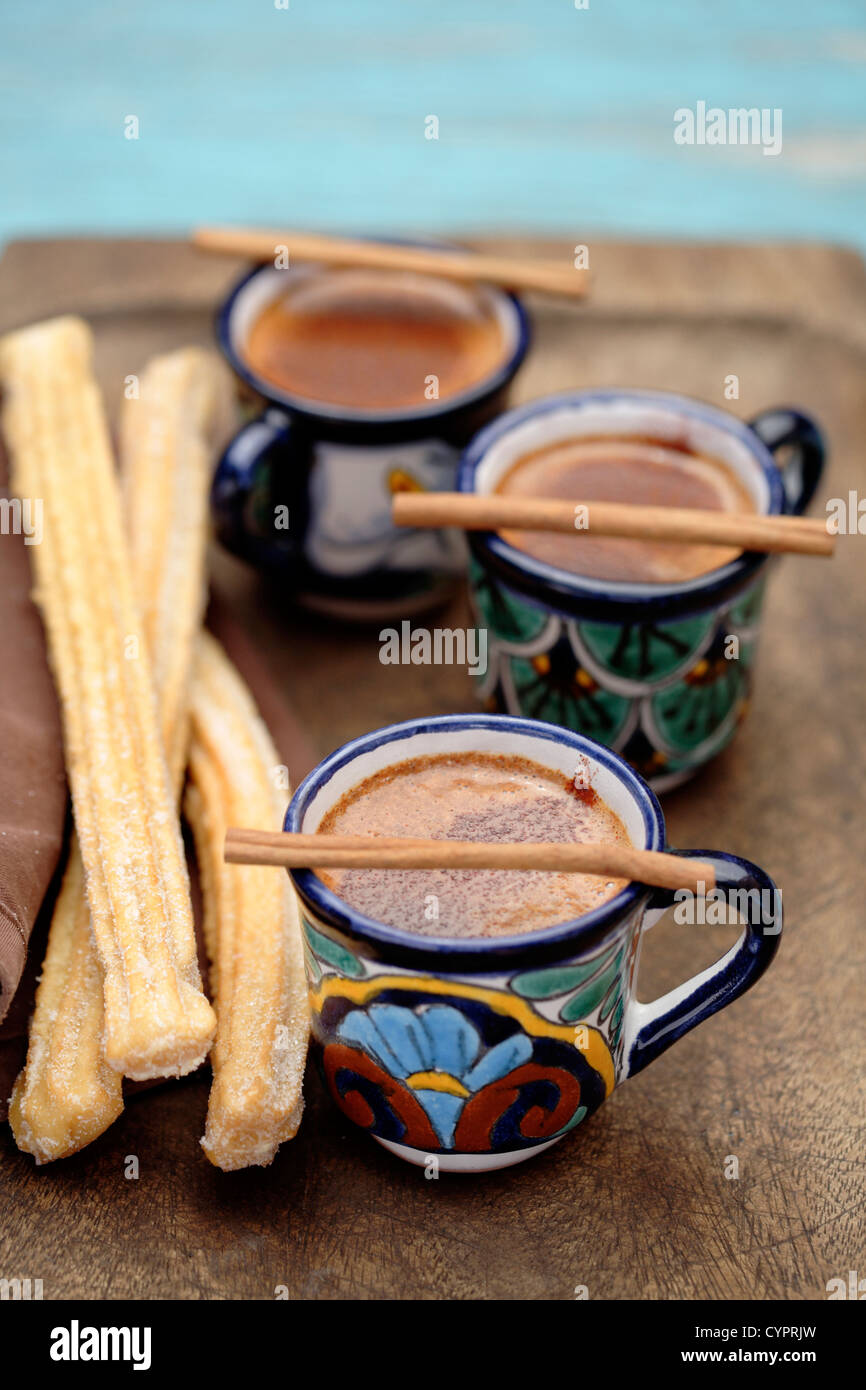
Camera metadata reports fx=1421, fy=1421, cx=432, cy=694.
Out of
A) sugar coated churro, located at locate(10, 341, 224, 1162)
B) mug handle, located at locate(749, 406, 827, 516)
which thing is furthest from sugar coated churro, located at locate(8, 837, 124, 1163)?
mug handle, located at locate(749, 406, 827, 516)

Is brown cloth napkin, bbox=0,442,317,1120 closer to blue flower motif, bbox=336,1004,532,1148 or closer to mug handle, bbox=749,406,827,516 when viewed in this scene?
blue flower motif, bbox=336,1004,532,1148

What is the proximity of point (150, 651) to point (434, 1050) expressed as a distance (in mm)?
405

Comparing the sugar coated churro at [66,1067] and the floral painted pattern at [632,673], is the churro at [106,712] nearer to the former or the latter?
the sugar coated churro at [66,1067]

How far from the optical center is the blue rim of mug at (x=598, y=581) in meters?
0.87

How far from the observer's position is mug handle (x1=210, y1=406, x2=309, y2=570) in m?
1.04

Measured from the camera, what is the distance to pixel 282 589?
114cm

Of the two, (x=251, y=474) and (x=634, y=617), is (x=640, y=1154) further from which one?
(x=251, y=474)

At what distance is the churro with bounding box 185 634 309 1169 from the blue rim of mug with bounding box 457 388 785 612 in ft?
0.68

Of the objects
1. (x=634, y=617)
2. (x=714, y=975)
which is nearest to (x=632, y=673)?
(x=634, y=617)

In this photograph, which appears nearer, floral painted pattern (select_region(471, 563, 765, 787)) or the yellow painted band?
the yellow painted band

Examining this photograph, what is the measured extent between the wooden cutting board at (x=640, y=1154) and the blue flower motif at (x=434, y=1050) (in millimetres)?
89

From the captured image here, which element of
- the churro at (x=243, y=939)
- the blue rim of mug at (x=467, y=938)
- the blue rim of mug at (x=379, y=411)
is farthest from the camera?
the blue rim of mug at (x=379, y=411)

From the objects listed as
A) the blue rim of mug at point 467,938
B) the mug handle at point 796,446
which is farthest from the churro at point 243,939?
the mug handle at point 796,446

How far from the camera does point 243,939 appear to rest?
82cm
